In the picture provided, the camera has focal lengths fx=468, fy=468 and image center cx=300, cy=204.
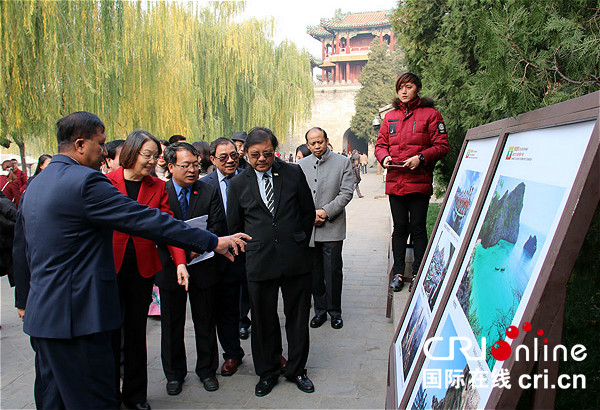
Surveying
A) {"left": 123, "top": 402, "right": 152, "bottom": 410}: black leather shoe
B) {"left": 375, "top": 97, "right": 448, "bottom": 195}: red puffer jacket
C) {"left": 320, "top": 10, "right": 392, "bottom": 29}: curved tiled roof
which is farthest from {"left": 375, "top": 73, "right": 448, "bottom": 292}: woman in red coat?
{"left": 320, "top": 10, "right": 392, "bottom": 29}: curved tiled roof

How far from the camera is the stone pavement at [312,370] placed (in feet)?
10.9

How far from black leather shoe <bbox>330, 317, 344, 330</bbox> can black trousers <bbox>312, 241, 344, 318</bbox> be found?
1.2 inches

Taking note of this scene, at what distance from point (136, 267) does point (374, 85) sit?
37123 mm

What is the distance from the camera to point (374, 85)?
3816cm

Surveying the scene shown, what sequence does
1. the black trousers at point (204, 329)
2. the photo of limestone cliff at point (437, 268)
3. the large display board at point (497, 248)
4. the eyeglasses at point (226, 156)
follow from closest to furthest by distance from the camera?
the large display board at point (497, 248) → the photo of limestone cliff at point (437, 268) → the black trousers at point (204, 329) → the eyeglasses at point (226, 156)

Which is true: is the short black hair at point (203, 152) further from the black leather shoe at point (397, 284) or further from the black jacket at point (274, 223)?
the black leather shoe at point (397, 284)

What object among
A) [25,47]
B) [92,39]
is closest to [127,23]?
[92,39]

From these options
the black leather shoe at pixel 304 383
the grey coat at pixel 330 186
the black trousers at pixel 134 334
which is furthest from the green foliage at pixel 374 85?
the black trousers at pixel 134 334

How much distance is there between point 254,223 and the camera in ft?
11.3

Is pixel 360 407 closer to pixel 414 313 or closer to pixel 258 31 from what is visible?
pixel 414 313

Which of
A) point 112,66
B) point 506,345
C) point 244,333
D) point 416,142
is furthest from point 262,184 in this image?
point 112,66

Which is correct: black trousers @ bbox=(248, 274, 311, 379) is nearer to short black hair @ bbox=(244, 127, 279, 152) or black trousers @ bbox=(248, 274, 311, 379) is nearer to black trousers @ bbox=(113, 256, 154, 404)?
black trousers @ bbox=(113, 256, 154, 404)

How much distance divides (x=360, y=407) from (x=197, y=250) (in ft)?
5.16

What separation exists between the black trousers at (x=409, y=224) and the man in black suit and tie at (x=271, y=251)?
1145mm
